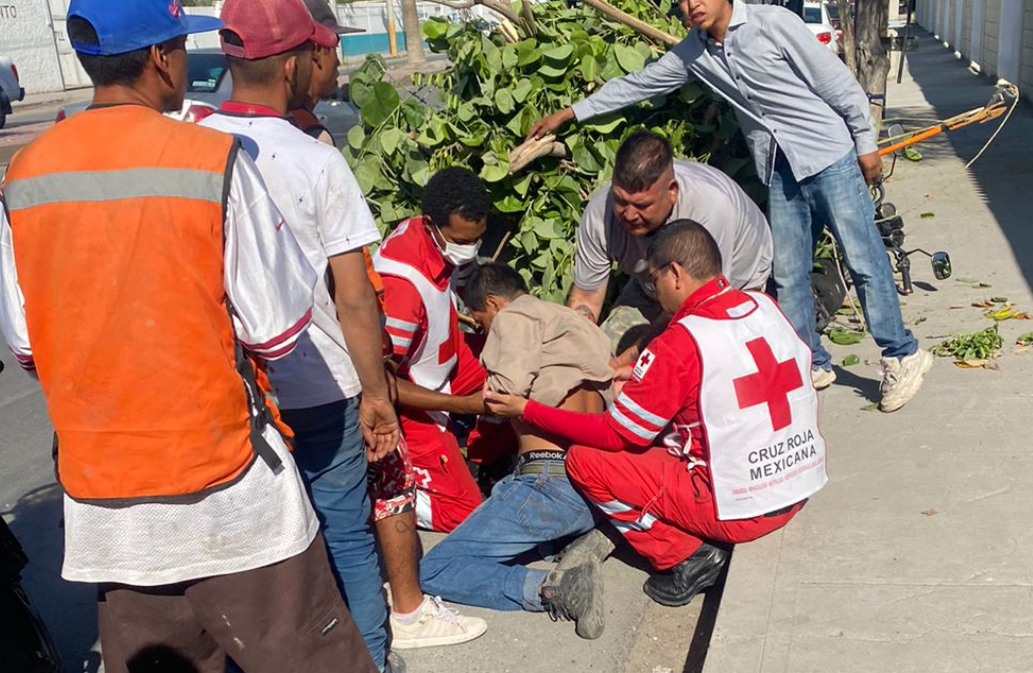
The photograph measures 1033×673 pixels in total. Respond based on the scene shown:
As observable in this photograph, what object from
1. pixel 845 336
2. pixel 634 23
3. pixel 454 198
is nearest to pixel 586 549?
pixel 454 198

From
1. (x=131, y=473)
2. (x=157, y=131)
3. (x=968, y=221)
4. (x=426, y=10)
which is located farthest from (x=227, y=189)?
A: (x=426, y=10)

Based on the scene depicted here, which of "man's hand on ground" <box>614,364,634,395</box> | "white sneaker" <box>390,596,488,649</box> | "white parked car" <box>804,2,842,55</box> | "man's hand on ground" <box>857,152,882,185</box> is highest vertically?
"man's hand on ground" <box>857,152,882,185</box>

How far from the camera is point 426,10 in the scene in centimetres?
5884

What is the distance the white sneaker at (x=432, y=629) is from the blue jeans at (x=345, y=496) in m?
0.32

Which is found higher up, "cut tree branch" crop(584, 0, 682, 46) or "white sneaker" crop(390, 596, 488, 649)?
"cut tree branch" crop(584, 0, 682, 46)

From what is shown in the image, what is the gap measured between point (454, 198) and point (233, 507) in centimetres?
208

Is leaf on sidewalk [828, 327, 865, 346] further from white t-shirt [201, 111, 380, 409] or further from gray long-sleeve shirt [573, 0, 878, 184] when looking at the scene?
white t-shirt [201, 111, 380, 409]

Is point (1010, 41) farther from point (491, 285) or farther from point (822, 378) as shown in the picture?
point (491, 285)

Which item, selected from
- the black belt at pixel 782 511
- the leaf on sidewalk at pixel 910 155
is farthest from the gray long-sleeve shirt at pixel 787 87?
the leaf on sidewalk at pixel 910 155

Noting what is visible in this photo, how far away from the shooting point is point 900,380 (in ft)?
17.0

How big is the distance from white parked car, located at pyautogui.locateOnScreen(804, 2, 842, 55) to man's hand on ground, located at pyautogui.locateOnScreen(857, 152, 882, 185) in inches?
452

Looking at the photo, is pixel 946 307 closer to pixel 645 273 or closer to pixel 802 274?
pixel 802 274

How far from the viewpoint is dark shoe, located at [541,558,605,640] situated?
12.9 ft

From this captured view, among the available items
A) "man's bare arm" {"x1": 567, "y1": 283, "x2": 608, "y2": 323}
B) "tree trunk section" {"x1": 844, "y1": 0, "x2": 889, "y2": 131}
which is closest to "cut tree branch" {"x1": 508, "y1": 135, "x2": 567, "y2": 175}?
"man's bare arm" {"x1": 567, "y1": 283, "x2": 608, "y2": 323}
